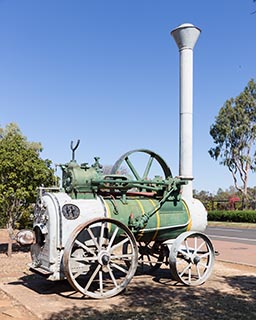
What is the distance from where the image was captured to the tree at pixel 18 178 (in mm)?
11438

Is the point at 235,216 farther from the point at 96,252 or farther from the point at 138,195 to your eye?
the point at 96,252

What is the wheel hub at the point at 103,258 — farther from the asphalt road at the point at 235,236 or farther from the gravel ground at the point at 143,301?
the asphalt road at the point at 235,236

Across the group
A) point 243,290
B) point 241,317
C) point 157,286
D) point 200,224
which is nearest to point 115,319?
point 241,317

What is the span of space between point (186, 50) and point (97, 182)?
850cm

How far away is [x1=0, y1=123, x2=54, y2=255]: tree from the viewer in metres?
11.4

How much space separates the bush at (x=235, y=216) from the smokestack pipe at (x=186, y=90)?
691 inches

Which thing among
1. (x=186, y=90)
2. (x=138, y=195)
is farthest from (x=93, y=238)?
(x=186, y=90)

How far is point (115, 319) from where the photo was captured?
18.9 feet

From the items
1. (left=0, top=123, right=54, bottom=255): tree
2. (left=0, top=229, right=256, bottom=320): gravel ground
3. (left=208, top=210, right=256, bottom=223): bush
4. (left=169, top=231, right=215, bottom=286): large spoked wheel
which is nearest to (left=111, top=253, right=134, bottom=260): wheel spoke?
(left=0, top=229, right=256, bottom=320): gravel ground

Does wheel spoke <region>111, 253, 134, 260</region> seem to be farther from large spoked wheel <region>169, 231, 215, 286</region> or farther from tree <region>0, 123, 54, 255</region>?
tree <region>0, 123, 54, 255</region>

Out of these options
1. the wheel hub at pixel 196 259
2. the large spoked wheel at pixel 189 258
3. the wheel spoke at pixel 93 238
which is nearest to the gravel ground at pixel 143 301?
the large spoked wheel at pixel 189 258

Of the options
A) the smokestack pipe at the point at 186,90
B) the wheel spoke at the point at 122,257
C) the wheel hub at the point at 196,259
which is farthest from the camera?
the smokestack pipe at the point at 186,90

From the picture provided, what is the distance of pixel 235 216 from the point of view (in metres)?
31.3

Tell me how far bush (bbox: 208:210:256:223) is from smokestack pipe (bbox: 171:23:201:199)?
17551 millimetres
